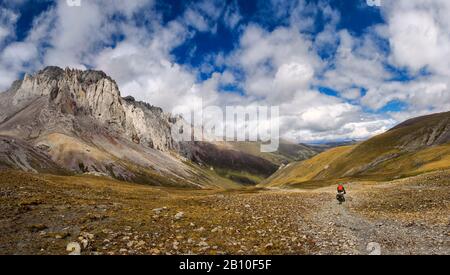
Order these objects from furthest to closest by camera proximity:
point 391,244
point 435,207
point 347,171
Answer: point 347,171, point 435,207, point 391,244

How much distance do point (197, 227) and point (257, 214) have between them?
22.5ft

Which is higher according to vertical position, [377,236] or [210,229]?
[210,229]

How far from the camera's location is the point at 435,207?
2883 centimetres

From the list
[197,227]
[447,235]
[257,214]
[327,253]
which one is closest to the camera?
[327,253]

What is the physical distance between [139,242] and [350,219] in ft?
58.5

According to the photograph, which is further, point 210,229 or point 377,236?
point 210,229

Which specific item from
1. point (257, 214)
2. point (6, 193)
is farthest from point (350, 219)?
point (6, 193)

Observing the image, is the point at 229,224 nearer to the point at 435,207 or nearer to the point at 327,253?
the point at 327,253

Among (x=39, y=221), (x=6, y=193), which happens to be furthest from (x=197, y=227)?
(x=6, y=193)

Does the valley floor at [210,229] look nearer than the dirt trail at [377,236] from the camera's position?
Yes

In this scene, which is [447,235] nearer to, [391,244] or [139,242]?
[391,244]

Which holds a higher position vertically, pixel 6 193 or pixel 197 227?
pixel 6 193

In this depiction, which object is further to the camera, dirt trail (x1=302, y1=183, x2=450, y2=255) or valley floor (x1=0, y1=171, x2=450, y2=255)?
dirt trail (x1=302, y1=183, x2=450, y2=255)

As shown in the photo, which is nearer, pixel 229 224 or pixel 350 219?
pixel 229 224
